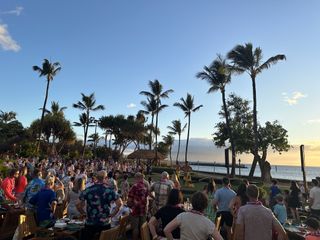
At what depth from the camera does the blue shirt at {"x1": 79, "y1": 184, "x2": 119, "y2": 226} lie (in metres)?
5.56

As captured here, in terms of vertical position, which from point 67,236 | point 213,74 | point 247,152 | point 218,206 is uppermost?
point 213,74

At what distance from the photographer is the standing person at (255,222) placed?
4488 mm

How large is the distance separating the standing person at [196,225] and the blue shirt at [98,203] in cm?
211

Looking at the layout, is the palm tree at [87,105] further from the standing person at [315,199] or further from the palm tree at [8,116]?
the standing person at [315,199]

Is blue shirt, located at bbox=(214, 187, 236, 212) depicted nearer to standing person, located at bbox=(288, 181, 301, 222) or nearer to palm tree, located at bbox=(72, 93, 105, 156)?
standing person, located at bbox=(288, 181, 301, 222)

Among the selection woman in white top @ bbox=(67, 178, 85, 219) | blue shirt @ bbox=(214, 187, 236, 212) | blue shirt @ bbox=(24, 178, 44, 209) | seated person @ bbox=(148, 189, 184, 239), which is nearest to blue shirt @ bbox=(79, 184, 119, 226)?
seated person @ bbox=(148, 189, 184, 239)

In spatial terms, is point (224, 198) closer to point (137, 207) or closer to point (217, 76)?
point (137, 207)

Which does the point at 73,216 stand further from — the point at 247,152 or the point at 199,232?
the point at 247,152

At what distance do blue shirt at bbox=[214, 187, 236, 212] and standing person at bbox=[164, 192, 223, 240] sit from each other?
434cm

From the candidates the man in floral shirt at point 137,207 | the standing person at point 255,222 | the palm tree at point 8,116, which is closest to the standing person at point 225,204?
the man in floral shirt at point 137,207

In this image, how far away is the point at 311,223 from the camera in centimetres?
525

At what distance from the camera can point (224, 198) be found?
7.92 m

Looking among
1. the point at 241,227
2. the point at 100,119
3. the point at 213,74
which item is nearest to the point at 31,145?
the point at 100,119

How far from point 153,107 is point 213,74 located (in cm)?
2006
